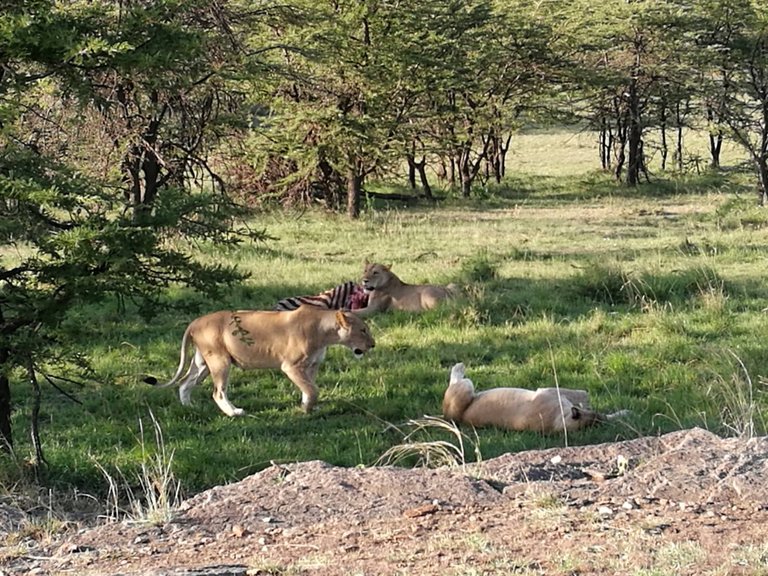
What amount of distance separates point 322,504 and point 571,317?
642 centimetres

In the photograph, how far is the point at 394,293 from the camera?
1241cm

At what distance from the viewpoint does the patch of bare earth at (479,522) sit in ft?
14.4

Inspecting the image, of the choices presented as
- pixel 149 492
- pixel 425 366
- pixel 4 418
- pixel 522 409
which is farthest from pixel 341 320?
pixel 149 492

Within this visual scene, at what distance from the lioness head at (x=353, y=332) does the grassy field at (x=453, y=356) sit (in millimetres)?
366

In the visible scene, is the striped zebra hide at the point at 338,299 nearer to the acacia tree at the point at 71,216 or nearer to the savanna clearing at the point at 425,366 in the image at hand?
the savanna clearing at the point at 425,366

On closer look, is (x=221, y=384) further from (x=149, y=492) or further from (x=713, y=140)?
(x=713, y=140)

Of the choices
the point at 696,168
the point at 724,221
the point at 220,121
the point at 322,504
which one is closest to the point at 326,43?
the point at 220,121

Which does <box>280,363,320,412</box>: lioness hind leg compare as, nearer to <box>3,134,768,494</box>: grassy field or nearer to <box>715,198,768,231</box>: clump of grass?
<box>3,134,768,494</box>: grassy field

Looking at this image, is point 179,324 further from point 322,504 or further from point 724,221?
point 724,221

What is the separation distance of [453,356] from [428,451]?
3461 mm

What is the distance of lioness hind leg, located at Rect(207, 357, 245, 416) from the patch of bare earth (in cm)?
215

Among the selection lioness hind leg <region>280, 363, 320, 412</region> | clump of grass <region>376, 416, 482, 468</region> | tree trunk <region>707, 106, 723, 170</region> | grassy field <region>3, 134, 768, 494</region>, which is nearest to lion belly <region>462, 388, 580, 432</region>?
grassy field <region>3, 134, 768, 494</region>

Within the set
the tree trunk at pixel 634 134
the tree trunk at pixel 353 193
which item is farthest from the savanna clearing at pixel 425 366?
the tree trunk at pixel 634 134

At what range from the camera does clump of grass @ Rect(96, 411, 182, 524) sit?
5.59 metres
